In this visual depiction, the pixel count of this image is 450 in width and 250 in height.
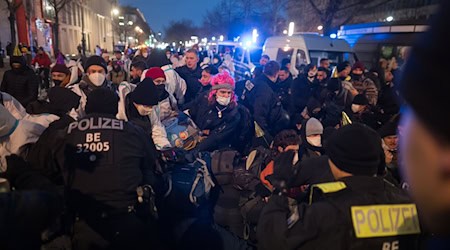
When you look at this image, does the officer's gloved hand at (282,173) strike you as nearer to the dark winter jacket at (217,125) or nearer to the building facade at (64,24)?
the dark winter jacket at (217,125)

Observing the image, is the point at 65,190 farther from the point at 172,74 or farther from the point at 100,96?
the point at 172,74

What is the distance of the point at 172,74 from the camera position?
6.75m

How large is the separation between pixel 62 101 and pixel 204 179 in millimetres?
1807

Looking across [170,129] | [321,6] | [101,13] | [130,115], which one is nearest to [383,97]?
[170,129]

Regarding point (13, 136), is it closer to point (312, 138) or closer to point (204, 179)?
point (204, 179)

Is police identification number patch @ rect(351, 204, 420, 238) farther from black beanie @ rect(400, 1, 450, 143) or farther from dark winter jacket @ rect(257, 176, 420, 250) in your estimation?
black beanie @ rect(400, 1, 450, 143)

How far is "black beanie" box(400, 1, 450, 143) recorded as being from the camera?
764 mm

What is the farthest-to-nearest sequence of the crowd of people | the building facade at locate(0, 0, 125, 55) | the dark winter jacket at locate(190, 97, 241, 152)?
the building facade at locate(0, 0, 125, 55)
the dark winter jacket at locate(190, 97, 241, 152)
the crowd of people

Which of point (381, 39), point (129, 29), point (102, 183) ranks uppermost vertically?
point (129, 29)

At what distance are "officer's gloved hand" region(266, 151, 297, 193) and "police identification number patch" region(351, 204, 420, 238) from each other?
47 centimetres

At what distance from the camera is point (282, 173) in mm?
2482

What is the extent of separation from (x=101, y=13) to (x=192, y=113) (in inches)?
3393

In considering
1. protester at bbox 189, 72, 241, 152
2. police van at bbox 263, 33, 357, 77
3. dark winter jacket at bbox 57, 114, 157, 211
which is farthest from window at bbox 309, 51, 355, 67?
dark winter jacket at bbox 57, 114, 157, 211

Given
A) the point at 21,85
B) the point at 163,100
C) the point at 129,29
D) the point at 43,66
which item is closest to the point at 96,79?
the point at 163,100
